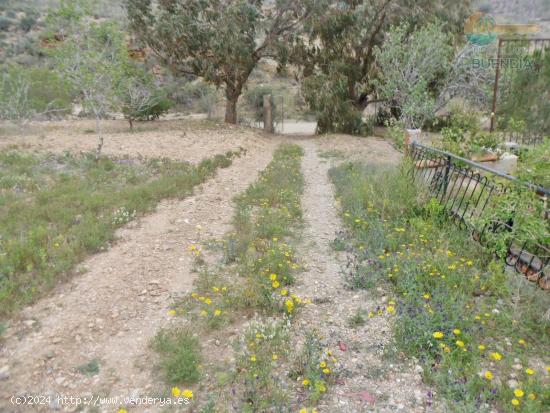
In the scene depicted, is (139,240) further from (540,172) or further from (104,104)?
(104,104)

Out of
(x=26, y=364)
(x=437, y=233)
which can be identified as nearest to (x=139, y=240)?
(x=26, y=364)

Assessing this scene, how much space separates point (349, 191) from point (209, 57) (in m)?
8.59

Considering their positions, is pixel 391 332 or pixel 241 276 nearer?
pixel 391 332

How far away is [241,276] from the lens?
412 cm

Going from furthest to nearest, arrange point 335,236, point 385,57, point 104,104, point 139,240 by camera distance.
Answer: point 385,57, point 104,104, point 335,236, point 139,240

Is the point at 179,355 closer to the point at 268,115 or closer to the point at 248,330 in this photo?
the point at 248,330

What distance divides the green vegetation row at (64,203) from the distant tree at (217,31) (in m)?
4.88

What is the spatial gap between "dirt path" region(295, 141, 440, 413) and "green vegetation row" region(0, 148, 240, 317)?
8.48 feet

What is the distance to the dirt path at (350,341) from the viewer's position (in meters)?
2.60

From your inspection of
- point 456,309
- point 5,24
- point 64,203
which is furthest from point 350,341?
point 5,24
